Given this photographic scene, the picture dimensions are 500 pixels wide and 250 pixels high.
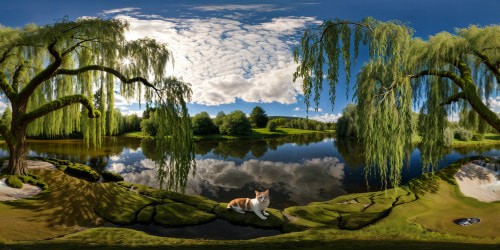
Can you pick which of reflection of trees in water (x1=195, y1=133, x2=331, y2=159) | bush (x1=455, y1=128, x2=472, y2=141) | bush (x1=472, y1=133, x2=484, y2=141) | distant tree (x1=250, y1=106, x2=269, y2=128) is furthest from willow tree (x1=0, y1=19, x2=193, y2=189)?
distant tree (x1=250, y1=106, x2=269, y2=128)

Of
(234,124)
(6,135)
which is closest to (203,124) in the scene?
(234,124)

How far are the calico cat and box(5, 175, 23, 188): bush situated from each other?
9634mm

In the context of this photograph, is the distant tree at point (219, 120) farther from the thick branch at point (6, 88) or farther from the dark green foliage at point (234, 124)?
the thick branch at point (6, 88)

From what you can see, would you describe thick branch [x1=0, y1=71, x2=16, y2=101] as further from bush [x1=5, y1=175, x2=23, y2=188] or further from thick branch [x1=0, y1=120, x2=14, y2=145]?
bush [x1=5, y1=175, x2=23, y2=188]

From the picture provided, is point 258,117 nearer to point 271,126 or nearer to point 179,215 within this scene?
point 271,126

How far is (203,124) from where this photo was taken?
6600cm

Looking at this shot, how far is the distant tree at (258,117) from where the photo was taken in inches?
3622

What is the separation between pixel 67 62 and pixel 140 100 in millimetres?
7849

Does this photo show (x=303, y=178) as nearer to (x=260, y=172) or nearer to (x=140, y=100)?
(x=260, y=172)

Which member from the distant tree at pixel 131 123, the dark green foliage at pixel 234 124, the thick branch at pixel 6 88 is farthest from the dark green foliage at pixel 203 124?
the thick branch at pixel 6 88

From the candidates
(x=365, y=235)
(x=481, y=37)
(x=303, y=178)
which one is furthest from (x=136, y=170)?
(x=481, y=37)

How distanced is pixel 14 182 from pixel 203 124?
5314 cm

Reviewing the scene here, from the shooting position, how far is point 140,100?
12.9m

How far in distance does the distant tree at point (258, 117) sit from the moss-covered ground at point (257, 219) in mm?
75664
